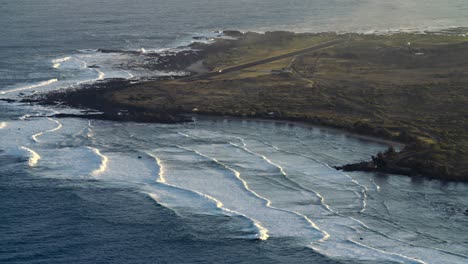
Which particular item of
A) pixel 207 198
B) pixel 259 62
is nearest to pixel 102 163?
pixel 207 198

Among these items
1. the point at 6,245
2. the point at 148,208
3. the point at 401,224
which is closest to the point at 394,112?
the point at 401,224

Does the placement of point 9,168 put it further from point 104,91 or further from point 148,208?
point 104,91

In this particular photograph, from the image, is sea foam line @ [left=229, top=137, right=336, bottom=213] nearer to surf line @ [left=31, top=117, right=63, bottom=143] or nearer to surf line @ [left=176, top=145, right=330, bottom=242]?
surf line @ [left=176, top=145, right=330, bottom=242]

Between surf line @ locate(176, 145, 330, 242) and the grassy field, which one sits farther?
the grassy field

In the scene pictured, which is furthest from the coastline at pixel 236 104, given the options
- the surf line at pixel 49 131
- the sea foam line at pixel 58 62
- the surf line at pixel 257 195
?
the sea foam line at pixel 58 62

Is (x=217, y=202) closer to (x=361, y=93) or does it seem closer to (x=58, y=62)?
(x=361, y=93)

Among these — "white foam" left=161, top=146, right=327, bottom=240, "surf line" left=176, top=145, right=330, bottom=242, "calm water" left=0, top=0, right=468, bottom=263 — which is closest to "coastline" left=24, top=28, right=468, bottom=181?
"calm water" left=0, top=0, right=468, bottom=263

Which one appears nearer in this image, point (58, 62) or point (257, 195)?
point (257, 195)
